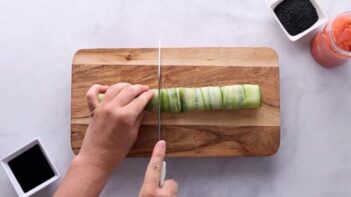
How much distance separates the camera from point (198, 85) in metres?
1.29

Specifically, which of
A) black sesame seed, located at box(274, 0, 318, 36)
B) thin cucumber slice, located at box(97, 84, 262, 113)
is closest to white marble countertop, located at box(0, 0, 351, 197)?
black sesame seed, located at box(274, 0, 318, 36)

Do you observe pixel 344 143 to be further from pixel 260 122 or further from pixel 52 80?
pixel 52 80

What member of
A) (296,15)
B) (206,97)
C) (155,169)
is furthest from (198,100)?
(296,15)

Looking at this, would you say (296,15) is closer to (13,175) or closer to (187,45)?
(187,45)

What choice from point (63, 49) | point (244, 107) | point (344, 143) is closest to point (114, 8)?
point (63, 49)

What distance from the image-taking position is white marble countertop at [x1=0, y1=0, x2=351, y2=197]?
4.43 ft

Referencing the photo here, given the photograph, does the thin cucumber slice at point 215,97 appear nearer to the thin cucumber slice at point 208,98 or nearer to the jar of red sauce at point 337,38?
the thin cucumber slice at point 208,98

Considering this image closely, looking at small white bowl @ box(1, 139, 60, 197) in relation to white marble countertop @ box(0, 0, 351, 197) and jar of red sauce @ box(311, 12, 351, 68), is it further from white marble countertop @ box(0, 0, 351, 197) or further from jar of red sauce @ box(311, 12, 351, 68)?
jar of red sauce @ box(311, 12, 351, 68)

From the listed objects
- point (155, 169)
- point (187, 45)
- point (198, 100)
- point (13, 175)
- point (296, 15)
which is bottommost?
point (13, 175)

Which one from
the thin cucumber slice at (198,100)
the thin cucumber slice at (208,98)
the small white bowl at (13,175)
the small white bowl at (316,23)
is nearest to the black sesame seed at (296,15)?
the small white bowl at (316,23)

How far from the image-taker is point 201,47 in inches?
52.1

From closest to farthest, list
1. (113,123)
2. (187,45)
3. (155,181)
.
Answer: (155,181) < (113,123) < (187,45)

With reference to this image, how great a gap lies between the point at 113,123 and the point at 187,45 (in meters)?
0.36

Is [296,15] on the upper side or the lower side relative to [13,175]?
upper
